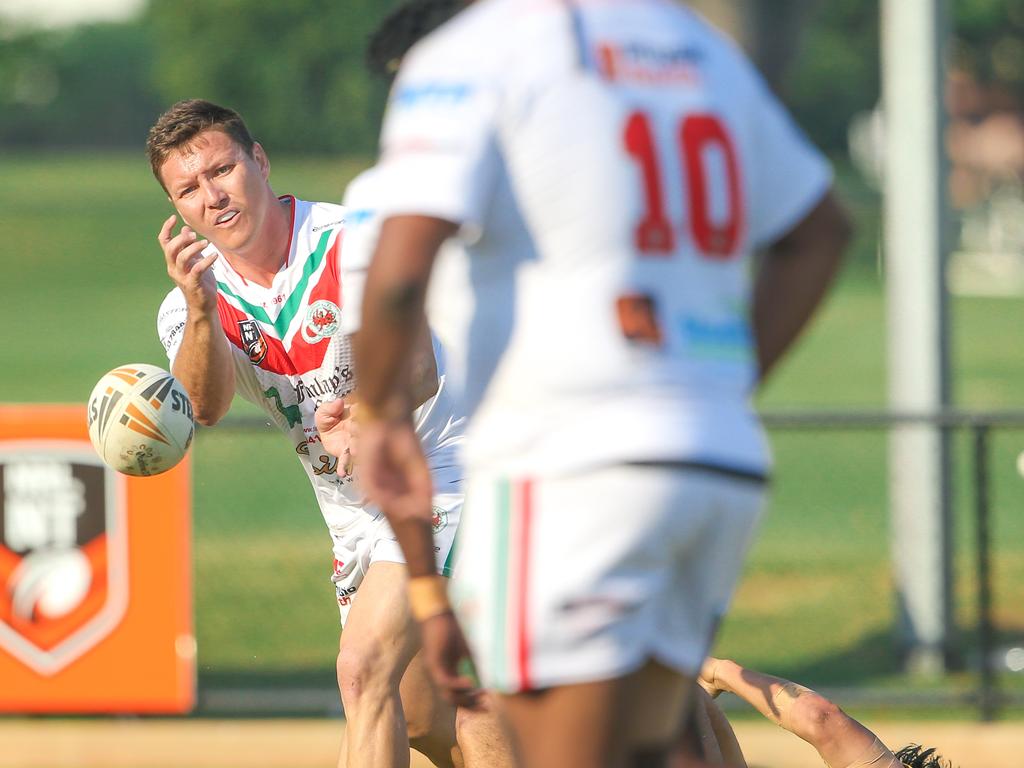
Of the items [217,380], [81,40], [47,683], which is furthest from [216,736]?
[81,40]

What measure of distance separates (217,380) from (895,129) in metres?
5.14

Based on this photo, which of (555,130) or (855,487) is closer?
(555,130)

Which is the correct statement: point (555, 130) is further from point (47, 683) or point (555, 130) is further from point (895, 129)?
point (895, 129)

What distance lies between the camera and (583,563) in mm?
2590

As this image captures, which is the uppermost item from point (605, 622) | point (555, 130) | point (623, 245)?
point (555, 130)

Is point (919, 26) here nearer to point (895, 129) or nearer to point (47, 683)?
point (895, 129)

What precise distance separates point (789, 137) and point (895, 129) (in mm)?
6105

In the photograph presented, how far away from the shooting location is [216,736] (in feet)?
25.0

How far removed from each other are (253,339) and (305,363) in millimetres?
168

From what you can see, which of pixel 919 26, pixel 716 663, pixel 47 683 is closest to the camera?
pixel 716 663

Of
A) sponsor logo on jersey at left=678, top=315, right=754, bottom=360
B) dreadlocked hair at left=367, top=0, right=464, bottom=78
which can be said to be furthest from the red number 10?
dreadlocked hair at left=367, top=0, right=464, bottom=78

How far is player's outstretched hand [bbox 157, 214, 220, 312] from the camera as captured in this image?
4.27m

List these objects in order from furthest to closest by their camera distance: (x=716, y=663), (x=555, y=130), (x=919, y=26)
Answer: (x=919, y=26) → (x=716, y=663) → (x=555, y=130)

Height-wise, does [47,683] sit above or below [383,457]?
below
